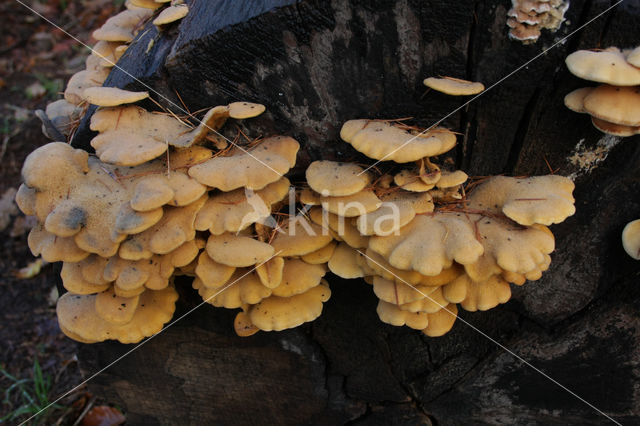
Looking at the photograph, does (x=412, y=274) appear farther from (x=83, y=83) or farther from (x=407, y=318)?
(x=83, y=83)

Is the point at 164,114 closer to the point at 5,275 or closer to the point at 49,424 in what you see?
the point at 49,424

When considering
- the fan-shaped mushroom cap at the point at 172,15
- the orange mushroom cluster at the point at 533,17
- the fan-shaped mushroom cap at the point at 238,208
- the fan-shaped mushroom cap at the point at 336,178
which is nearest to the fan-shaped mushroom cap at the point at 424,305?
the fan-shaped mushroom cap at the point at 336,178

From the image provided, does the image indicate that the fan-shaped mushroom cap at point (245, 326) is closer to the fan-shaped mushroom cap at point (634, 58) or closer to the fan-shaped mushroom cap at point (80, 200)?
the fan-shaped mushroom cap at point (80, 200)

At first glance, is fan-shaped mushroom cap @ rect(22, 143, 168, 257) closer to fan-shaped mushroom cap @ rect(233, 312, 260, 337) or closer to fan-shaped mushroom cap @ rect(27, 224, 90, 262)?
fan-shaped mushroom cap @ rect(27, 224, 90, 262)

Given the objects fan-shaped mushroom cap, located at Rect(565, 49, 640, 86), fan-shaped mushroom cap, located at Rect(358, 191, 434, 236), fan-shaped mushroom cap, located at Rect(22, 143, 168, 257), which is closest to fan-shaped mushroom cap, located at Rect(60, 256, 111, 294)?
fan-shaped mushroom cap, located at Rect(22, 143, 168, 257)

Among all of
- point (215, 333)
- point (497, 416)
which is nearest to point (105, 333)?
point (215, 333)
